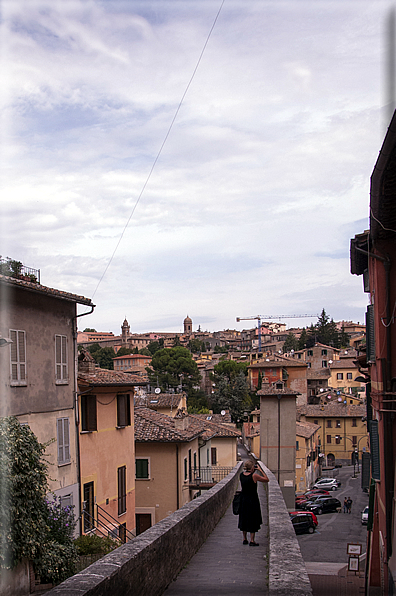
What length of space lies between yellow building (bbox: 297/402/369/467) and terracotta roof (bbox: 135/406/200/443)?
40.6m

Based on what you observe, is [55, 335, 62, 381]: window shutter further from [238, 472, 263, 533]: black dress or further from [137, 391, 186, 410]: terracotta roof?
[137, 391, 186, 410]: terracotta roof

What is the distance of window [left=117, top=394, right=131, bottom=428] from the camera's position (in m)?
20.1

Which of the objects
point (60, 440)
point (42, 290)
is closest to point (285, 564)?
point (42, 290)

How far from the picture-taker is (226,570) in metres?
6.56

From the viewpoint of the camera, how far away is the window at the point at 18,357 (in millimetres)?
13091

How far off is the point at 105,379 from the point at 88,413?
1.31 m

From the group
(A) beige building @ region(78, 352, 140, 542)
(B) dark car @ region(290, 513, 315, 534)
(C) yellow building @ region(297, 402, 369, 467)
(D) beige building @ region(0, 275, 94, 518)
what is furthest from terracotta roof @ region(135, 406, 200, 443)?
(C) yellow building @ region(297, 402, 369, 467)

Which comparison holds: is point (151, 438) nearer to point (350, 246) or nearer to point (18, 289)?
point (18, 289)

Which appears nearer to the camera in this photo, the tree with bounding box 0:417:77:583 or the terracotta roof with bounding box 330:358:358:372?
the tree with bounding box 0:417:77:583

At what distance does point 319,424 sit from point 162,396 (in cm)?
3214

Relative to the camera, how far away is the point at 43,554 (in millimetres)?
9570

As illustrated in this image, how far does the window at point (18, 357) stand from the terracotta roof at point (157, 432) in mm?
11851

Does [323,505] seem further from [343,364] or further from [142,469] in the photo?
[343,364]

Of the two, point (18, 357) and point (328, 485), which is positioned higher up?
point (18, 357)
